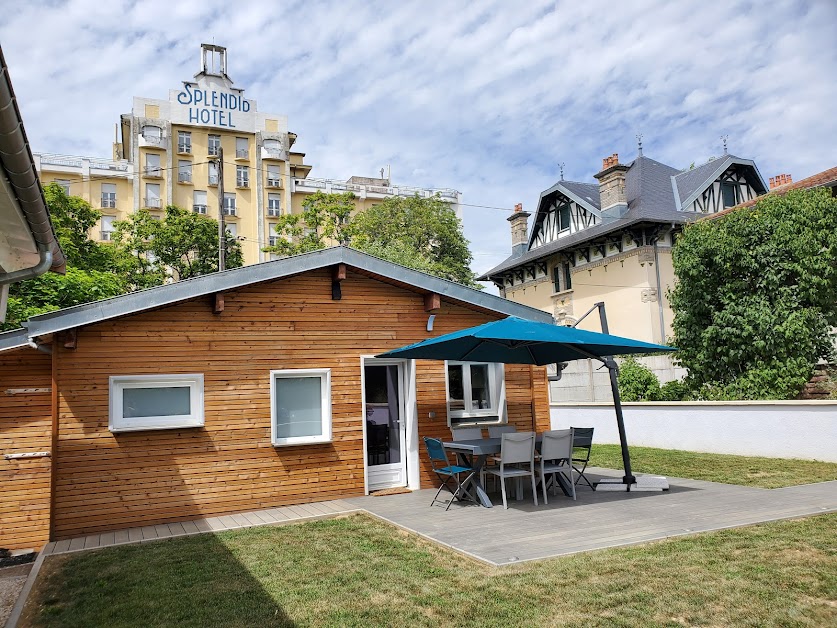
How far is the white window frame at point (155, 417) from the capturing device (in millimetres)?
8266

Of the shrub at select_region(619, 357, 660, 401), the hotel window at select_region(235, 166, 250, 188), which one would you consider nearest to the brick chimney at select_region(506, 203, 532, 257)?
the shrub at select_region(619, 357, 660, 401)

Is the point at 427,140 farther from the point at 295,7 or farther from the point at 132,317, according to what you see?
the point at 132,317

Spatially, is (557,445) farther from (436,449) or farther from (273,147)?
(273,147)

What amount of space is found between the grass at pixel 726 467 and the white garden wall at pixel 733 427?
0.96 feet

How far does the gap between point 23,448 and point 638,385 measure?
1362cm

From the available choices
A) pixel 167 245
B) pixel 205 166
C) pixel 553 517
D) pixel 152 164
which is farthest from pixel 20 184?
pixel 205 166

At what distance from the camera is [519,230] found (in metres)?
33.1

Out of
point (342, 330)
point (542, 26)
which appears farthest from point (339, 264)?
point (542, 26)

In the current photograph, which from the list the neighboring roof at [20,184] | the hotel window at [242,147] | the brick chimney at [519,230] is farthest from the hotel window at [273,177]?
the neighboring roof at [20,184]

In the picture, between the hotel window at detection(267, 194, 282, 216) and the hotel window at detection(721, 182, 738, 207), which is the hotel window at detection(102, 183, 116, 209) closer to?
the hotel window at detection(267, 194, 282, 216)

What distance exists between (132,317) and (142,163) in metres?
39.4

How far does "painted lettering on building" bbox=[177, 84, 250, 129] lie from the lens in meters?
45.9

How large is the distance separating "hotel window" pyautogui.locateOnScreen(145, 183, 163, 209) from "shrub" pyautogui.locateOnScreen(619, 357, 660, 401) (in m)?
36.2

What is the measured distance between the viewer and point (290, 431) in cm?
927
